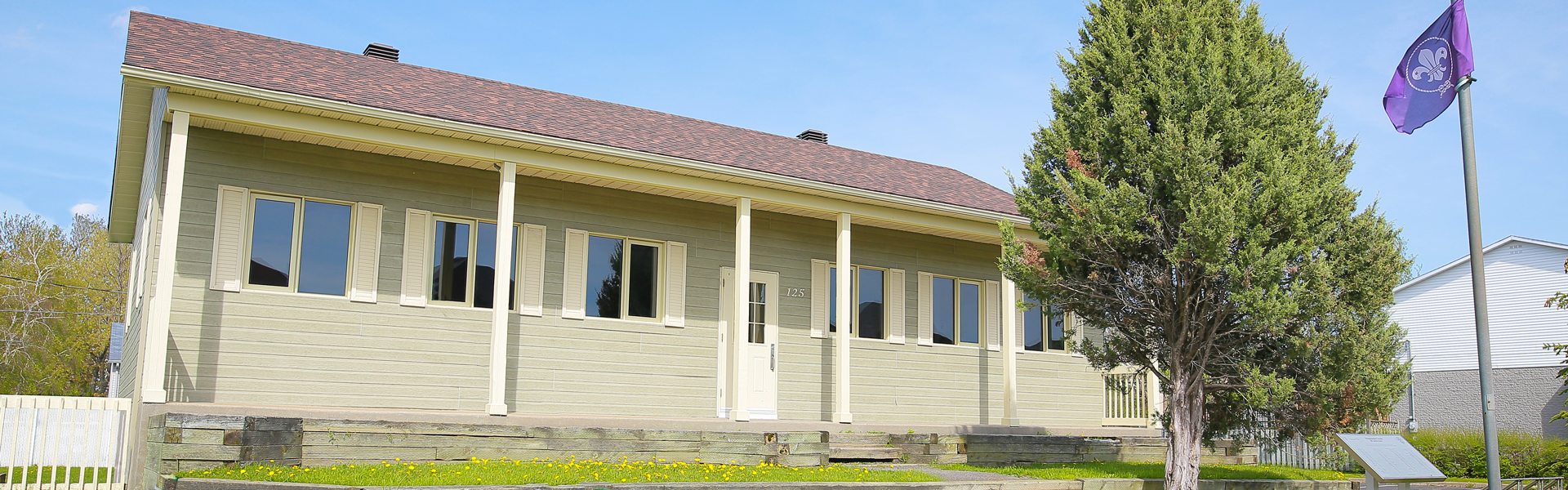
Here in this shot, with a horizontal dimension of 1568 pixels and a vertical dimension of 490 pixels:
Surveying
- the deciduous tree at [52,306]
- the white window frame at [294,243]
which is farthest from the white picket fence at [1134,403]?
the deciduous tree at [52,306]

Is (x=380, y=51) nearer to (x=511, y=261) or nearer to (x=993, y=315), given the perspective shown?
(x=511, y=261)

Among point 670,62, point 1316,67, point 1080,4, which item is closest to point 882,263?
point 1080,4

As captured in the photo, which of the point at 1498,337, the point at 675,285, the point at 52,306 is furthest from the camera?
the point at 52,306

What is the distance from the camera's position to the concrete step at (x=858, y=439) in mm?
12602

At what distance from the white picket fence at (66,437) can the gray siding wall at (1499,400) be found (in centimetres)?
2583

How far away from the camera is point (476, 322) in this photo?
1280cm

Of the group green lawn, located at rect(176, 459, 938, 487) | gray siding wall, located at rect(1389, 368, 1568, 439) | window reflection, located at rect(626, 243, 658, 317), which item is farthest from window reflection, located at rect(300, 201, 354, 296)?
gray siding wall, located at rect(1389, 368, 1568, 439)

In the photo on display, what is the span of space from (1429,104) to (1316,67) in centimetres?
113

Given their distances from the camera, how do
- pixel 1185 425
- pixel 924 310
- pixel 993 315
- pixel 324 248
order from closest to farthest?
pixel 1185 425, pixel 324 248, pixel 924 310, pixel 993 315

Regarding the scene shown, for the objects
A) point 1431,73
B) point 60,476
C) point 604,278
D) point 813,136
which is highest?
point 813,136

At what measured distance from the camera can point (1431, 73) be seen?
34.4 feet

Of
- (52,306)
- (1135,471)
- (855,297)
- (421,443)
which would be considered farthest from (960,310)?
(52,306)

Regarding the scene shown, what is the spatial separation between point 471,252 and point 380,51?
3.90 meters

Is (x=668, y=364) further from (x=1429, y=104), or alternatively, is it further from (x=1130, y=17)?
(x=1429, y=104)
